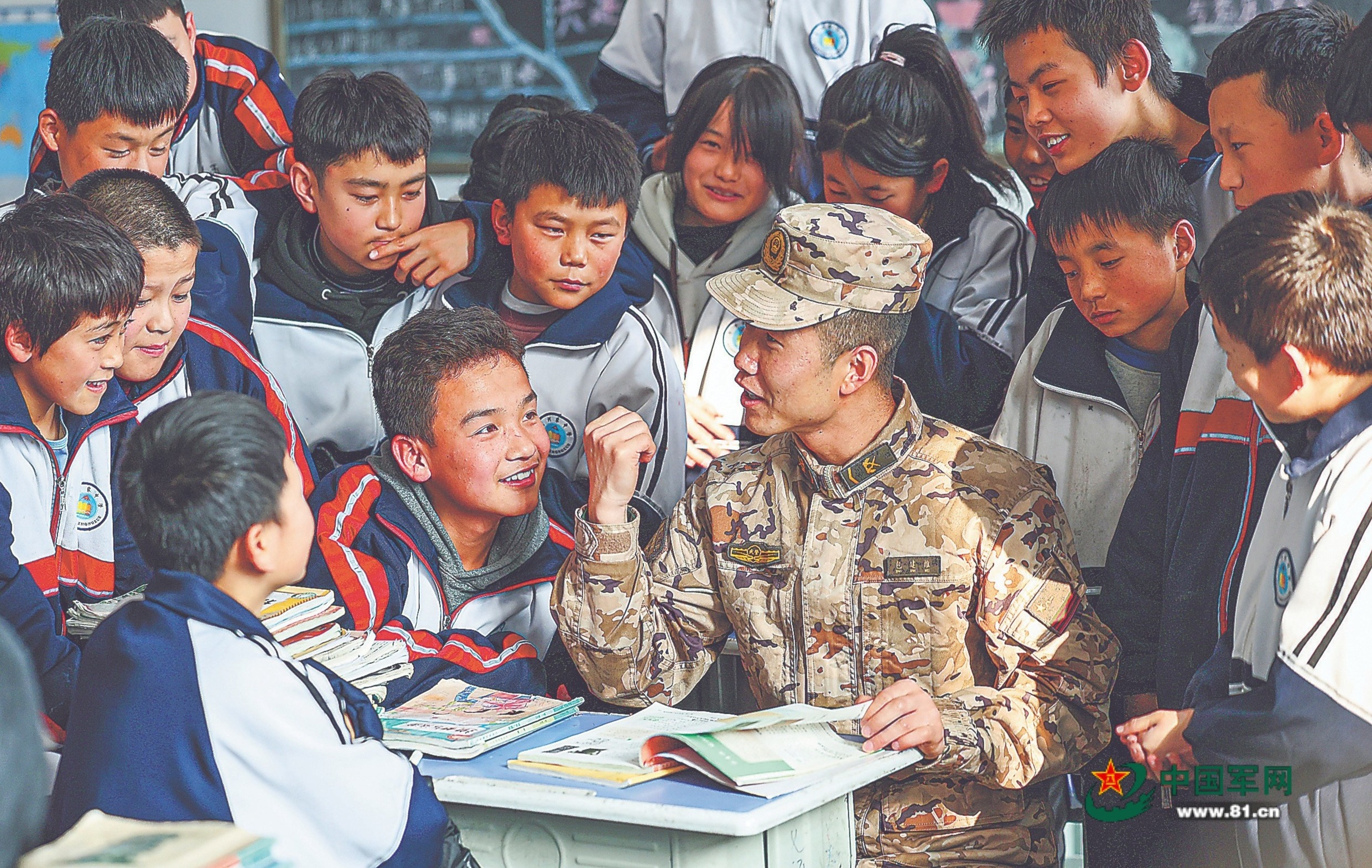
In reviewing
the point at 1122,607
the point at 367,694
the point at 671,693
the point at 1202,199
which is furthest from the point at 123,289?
the point at 1202,199

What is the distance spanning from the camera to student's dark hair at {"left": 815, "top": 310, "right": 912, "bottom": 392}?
89.2 inches

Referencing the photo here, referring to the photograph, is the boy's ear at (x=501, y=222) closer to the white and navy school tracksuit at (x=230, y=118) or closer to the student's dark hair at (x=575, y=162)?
the student's dark hair at (x=575, y=162)

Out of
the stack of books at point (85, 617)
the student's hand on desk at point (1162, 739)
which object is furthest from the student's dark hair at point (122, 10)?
the student's hand on desk at point (1162, 739)

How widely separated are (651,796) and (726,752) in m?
0.13

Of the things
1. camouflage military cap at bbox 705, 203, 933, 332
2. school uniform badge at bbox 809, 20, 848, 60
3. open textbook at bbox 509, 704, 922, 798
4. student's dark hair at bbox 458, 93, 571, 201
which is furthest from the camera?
school uniform badge at bbox 809, 20, 848, 60

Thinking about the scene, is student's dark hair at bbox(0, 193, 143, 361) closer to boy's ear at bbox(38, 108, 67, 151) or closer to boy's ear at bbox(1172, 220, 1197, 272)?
boy's ear at bbox(38, 108, 67, 151)

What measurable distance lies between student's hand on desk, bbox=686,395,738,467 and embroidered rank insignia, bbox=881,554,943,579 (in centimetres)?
83

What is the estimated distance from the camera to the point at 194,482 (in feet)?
5.20

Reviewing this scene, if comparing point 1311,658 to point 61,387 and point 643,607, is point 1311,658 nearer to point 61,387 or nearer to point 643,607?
point 643,607

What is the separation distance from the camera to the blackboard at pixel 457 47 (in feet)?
16.6

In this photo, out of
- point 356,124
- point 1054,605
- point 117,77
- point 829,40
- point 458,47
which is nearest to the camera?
point 1054,605

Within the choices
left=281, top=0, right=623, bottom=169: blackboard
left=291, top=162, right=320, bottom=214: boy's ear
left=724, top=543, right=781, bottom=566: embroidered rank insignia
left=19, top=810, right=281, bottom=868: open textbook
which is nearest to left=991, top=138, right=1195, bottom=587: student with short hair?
left=724, top=543, right=781, bottom=566: embroidered rank insignia

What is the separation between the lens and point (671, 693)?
2344 millimetres

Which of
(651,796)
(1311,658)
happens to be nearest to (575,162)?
(651,796)
